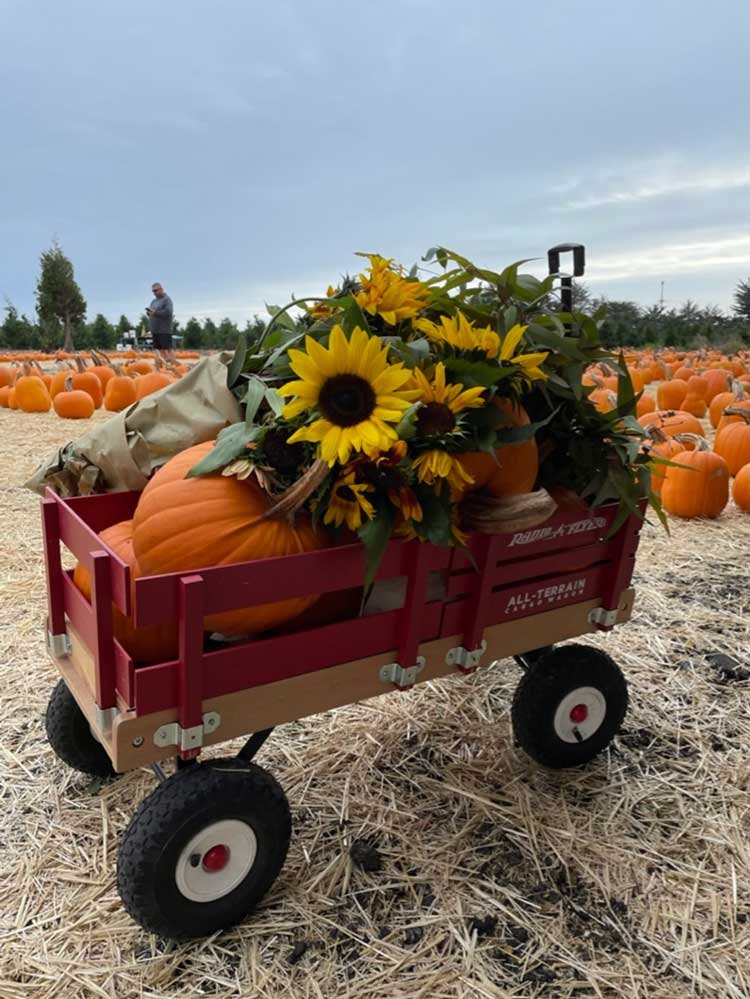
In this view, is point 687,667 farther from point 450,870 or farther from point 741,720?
point 450,870

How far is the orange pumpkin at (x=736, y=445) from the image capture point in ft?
22.6

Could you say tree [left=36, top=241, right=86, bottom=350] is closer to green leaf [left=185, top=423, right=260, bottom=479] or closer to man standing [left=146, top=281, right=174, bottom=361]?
man standing [left=146, top=281, right=174, bottom=361]

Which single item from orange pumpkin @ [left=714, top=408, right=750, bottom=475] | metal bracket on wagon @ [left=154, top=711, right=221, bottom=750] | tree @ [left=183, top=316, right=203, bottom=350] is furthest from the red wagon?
tree @ [left=183, top=316, right=203, bottom=350]

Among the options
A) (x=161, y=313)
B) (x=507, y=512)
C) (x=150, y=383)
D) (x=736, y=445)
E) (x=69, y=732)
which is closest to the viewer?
(x=507, y=512)

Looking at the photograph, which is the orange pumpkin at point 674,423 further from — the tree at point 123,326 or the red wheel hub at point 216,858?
the tree at point 123,326

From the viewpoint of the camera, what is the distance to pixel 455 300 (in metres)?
2.30

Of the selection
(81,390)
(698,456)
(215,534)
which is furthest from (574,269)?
(81,390)

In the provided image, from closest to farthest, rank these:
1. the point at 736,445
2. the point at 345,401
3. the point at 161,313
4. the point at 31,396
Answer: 1. the point at 345,401
2. the point at 736,445
3. the point at 31,396
4. the point at 161,313

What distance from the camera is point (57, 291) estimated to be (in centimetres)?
3653

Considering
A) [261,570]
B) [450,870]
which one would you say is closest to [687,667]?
[450,870]

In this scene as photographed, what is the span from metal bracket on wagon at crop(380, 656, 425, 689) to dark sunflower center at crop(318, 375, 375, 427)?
0.79 metres

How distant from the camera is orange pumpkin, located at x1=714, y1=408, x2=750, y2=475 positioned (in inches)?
272

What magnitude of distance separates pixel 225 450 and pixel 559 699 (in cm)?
148

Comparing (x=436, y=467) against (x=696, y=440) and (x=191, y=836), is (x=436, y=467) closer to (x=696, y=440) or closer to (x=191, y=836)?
(x=191, y=836)
